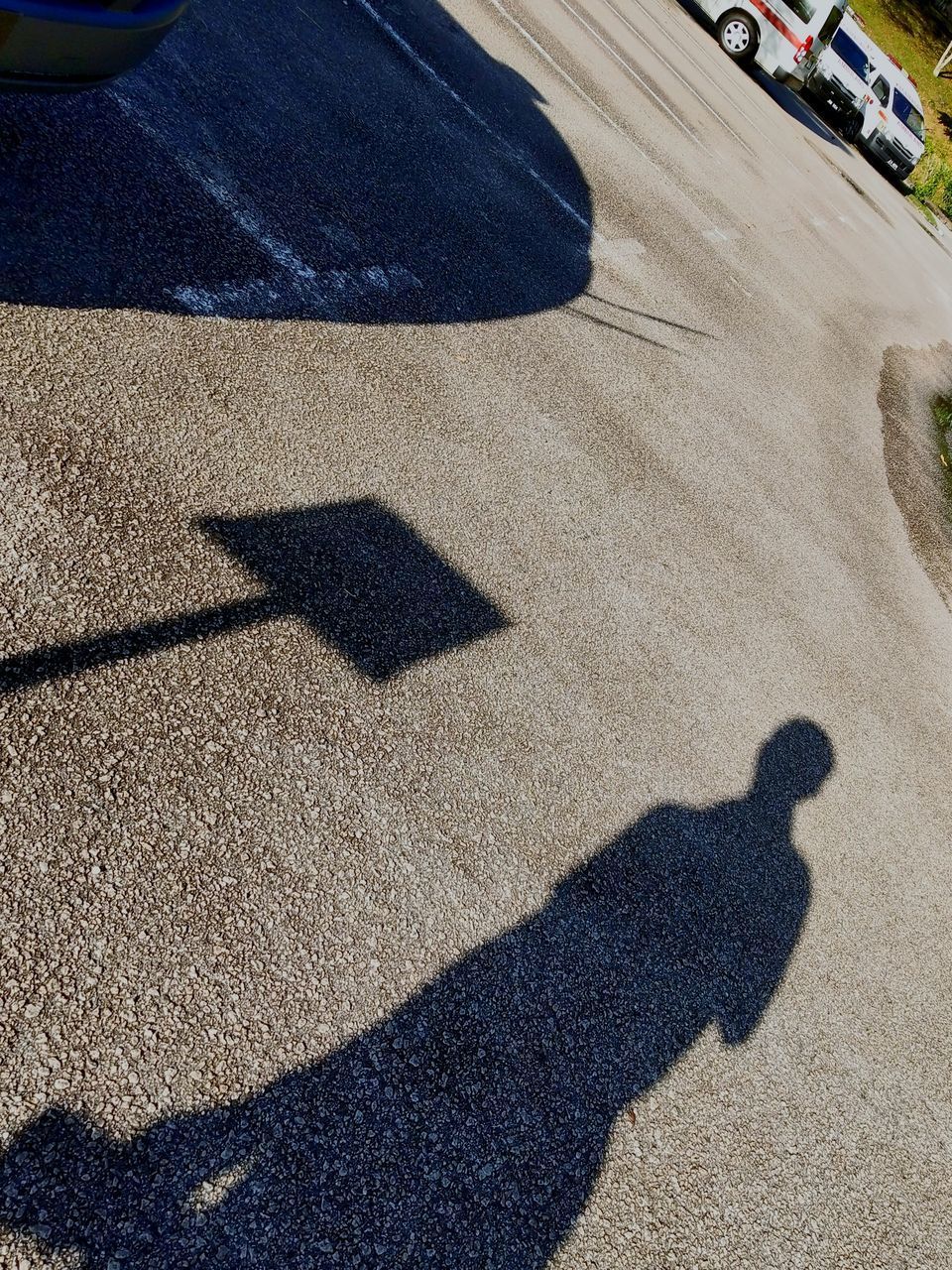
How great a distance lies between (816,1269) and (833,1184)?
30cm

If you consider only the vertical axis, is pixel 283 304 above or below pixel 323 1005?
above

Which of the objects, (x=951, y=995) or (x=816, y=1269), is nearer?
(x=816, y=1269)

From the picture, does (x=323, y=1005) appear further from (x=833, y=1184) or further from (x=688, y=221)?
(x=688, y=221)

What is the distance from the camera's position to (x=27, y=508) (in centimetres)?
288

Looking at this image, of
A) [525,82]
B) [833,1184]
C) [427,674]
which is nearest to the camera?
[833,1184]

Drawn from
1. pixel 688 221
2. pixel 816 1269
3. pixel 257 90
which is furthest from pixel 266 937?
pixel 688 221

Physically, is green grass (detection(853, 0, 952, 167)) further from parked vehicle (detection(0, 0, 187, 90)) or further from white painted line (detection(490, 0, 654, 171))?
parked vehicle (detection(0, 0, 187, 90))

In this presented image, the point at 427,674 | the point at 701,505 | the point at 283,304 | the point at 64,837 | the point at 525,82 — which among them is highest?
the point at 525,82

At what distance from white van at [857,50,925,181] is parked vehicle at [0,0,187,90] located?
62.5ft

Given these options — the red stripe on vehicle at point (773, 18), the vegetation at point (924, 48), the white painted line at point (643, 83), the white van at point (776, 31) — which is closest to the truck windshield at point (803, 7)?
the white van at point (776, 31)

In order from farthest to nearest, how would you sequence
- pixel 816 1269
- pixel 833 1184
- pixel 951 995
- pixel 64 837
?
1. pixel 951 995
2. pixel 833 1184
3. pixel 816 1269
4. pixel 64 837

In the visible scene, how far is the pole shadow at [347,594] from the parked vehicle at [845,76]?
17.6 meters

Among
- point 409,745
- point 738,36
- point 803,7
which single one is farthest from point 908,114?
point 409,745

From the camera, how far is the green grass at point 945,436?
8.29m
